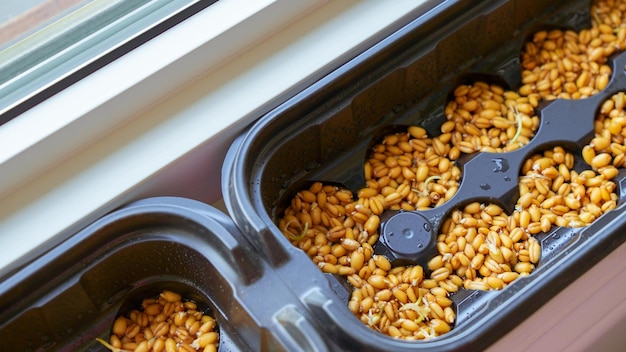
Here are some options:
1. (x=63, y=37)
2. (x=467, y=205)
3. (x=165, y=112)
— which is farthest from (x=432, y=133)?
(x=63, y=37)

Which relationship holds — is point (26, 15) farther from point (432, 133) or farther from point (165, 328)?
point (432, 133)

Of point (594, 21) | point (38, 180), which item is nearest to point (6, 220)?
point (38, 180)

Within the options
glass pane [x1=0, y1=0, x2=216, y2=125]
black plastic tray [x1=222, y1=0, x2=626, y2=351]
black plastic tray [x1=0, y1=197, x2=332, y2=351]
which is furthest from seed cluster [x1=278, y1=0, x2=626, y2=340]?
glass pane [x1=0, y1=0, x2=216, y2=125]

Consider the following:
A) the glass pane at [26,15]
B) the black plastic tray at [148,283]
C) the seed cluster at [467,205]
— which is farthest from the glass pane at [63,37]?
the seed cluster at [467,205]

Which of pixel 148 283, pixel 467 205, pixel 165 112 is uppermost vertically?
pixel 165 112

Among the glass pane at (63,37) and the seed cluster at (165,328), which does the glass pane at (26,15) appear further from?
the seed cluster at (165,328)
